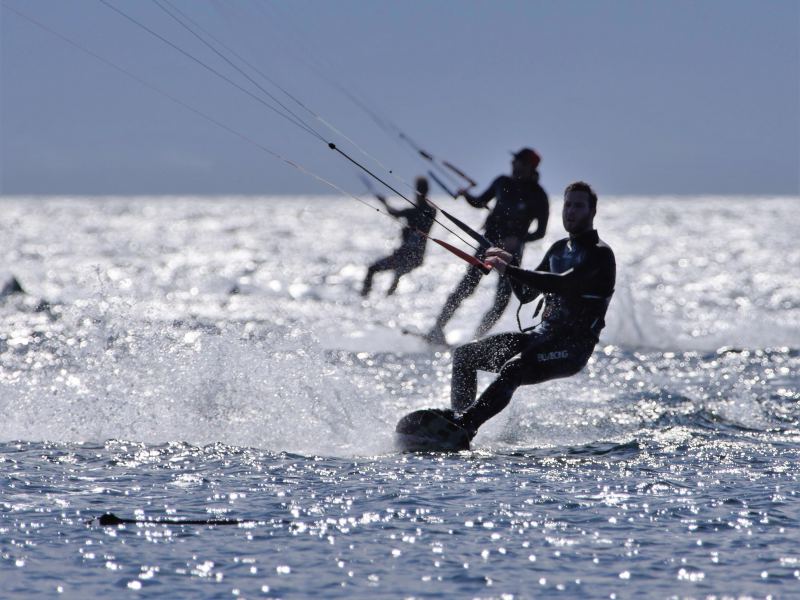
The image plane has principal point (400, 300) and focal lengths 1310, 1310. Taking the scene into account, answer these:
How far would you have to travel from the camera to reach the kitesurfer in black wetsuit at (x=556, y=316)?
952 cm

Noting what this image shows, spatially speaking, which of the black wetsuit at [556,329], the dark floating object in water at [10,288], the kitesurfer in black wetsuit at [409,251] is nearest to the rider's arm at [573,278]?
the black wetsuit at [556,329]

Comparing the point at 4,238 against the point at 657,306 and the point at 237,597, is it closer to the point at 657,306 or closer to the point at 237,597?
the point at 657,306

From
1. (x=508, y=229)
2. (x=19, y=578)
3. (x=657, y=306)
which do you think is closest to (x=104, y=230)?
(x=657, y=306)

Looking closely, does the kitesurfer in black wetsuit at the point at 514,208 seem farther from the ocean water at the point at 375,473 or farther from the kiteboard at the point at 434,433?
the kiteboard at the point at 434,433

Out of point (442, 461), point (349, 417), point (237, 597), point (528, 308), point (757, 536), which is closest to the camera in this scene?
point (237, 597)

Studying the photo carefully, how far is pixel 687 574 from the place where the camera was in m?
6.79

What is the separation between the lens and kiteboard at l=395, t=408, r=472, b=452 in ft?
33.1

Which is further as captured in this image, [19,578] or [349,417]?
[349,417]

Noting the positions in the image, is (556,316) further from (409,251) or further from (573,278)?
(409,251)

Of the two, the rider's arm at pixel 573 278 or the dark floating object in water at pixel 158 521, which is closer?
the dark floating object in water at pixel 158 521

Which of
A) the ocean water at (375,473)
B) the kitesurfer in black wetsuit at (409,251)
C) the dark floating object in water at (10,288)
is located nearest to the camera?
the ocean water at (375,473)

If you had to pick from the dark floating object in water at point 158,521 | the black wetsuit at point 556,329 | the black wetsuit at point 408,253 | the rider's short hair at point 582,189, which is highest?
the black wetsuit at point 408,253

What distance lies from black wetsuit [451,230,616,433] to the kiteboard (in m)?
0.11

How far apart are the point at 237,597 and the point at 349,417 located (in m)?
4.96
